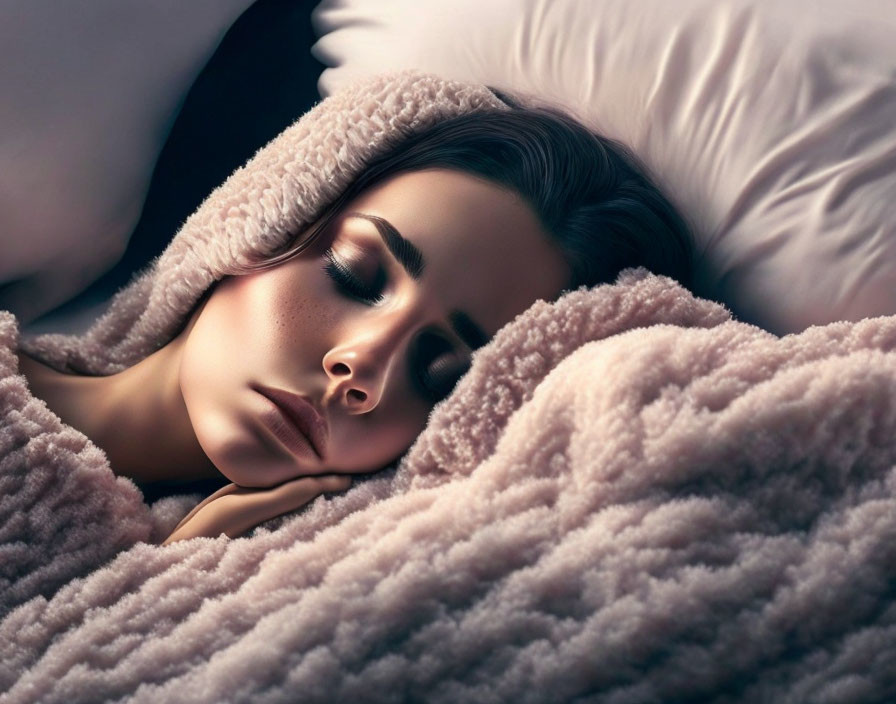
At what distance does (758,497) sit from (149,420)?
62cm

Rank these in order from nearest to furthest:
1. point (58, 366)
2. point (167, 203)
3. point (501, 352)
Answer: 1. point (501, 352)
2. point (58, 366)
3. point (167, 203)

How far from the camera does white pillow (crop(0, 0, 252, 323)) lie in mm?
1044

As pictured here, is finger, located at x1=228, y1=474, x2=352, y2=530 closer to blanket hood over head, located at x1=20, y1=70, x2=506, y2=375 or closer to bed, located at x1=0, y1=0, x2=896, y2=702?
bed, located at x1=0, y1=0, x2=896, y2=702

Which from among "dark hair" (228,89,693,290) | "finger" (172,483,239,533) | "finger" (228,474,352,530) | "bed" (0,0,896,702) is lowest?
"finger" (172,483,239,533)

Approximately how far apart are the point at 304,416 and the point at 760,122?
0.57 m

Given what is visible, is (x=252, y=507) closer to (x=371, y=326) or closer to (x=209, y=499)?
(x=209, y=499)

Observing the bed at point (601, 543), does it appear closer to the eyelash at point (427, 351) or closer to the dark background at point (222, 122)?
the eyelash at point (427, 351)

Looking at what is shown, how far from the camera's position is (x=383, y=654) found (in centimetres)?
62

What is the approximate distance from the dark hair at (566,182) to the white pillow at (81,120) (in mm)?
318

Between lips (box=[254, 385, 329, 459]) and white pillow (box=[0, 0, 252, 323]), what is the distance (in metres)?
0.46

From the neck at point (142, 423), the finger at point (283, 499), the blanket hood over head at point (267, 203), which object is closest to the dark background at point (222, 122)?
the blanket hood over head at point (267, 203)

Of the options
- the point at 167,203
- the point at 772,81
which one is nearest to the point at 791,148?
the point at 772,81

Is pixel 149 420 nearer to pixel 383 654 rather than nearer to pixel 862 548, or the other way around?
pixel 383 654

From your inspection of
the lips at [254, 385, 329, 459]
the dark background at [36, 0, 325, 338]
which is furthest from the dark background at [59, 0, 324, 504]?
the lips at [254, 385, 329, 459]
